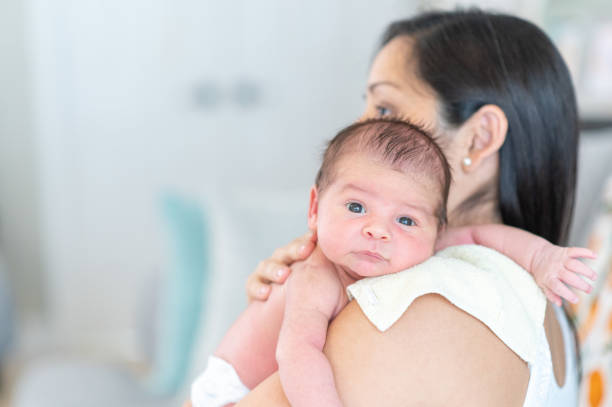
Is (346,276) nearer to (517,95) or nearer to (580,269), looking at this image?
(580,269)

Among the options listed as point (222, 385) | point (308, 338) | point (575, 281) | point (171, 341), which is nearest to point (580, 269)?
point (575, 281)

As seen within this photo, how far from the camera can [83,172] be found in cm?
287

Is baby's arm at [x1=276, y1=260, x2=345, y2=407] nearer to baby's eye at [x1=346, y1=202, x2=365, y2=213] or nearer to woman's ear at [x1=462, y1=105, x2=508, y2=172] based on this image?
baby's eye at [x1=346, y1=202, x2=365, y2=213]

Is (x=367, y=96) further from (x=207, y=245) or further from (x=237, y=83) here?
(x=237, y=83)

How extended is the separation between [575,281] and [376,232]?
253 mm

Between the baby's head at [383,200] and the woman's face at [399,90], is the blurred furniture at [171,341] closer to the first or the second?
the woman's face at [399,90]

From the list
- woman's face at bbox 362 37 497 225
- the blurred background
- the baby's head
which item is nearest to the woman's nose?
the baby's head

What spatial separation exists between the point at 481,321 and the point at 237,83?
2.45 metres

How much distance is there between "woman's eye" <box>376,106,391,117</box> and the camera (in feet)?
3.50

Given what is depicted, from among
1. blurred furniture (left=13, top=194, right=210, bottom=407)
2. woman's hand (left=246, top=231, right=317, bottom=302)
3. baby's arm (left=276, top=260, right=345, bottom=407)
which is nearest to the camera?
baby's arm (left=276, top=260, right=345, bottom=407)

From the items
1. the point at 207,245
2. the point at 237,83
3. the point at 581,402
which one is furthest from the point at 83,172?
the point at 581,402

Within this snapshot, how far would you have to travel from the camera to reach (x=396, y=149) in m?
0.78

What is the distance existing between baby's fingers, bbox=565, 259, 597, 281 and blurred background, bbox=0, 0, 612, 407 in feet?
5.46

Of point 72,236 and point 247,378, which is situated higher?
point 247,378
